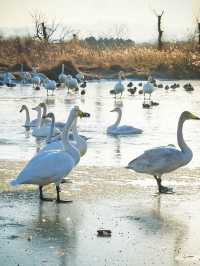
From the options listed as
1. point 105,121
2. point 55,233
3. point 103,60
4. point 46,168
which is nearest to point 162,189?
point 46,168

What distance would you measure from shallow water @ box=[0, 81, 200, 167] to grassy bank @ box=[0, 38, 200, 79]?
9.42m

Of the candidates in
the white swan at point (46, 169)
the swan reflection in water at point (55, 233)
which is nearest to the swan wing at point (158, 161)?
the white swan at point (46, 169)

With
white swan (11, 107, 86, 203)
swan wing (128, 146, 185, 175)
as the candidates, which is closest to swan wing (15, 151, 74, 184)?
white swan (11, 107, 86, 203)

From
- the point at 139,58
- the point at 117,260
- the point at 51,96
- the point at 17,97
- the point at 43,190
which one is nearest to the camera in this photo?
the point at 117,260

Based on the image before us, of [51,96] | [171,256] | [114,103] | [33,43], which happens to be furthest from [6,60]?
[171,256]

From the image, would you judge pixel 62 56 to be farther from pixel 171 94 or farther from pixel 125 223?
pixel 125 223

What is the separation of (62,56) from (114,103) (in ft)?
68.5

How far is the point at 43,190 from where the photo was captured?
1027cm

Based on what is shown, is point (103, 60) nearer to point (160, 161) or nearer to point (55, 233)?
point (160, 161)

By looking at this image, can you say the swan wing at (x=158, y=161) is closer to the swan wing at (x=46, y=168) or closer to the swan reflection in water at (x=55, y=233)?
the swan wing at (x=46, y=168)

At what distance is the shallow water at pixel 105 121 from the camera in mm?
14078

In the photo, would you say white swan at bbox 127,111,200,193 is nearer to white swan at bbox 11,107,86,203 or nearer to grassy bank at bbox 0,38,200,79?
white swan at bbox 11,107,86,203

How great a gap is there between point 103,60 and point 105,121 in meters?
26.5

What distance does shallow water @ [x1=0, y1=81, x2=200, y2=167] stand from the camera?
46.2ft
